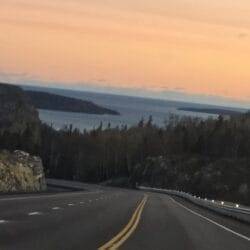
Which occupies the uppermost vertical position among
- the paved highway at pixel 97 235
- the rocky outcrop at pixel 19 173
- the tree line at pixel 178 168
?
the paved highway at pixel 97 235

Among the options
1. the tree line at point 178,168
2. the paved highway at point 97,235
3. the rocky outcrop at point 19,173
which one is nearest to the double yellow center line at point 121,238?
the paved highway at point 97,235

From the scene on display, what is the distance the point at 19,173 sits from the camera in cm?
6106

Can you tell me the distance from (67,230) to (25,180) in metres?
44.6

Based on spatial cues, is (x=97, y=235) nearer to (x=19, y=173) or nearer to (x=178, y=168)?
(x=19, y=173)

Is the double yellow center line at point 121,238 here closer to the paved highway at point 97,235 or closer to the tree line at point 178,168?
the paved highway at point 97,235

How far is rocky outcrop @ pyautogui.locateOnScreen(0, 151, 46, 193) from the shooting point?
2197 inches

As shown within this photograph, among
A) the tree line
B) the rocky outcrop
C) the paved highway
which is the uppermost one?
the paved highway

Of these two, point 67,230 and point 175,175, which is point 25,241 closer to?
point 67,230

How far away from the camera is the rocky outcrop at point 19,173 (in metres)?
55.8

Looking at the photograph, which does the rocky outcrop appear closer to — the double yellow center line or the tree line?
the double yellow center line

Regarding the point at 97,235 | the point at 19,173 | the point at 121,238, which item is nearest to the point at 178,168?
the point at 19,173

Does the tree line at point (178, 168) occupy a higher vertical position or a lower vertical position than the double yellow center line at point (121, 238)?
lower

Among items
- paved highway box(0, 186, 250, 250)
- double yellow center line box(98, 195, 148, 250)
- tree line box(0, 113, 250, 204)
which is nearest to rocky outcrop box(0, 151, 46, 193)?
paved highway box(0, 186, 250, 250)

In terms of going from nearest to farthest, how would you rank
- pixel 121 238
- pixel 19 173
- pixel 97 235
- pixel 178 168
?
pixel 121 238 < pixel 97 235 < pixel 19 173 < pixel 178 168
